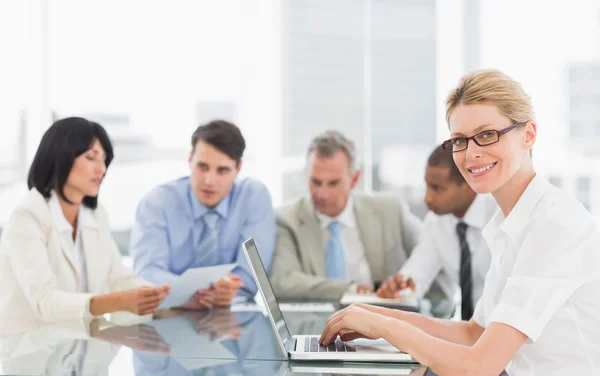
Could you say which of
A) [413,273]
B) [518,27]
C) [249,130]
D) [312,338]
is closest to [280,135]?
[249,130]

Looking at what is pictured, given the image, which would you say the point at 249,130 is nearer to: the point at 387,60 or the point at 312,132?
the point at 312,132

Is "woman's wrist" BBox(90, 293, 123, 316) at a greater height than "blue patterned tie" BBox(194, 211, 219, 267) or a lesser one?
lesser

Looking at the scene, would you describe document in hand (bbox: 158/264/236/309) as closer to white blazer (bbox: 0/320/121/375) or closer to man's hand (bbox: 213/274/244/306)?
A: man's hand (bbox: 213/274/244/306)

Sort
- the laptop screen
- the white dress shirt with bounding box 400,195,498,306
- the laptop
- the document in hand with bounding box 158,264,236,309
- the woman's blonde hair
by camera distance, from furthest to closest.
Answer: the white dress shirt with bounding box 400,195,498,306 < the document in hand with bounding box 158,264,236,309 < the laptop screen < the laptop < the woman's blonde hair

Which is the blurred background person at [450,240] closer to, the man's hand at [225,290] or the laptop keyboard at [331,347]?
the man's hand at [225,290]

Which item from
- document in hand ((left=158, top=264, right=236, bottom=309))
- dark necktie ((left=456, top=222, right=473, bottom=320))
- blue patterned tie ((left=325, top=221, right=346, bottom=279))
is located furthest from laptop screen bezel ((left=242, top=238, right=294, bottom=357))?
blue patterned tie ((left=325, top=221, right=346, bottom=279))

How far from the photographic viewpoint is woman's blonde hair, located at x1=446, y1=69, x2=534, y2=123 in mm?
1423

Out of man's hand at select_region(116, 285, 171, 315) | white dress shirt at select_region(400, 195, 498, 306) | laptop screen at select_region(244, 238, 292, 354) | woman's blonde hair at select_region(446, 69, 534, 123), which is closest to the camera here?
woman's blonde hair at select_region(446, 69, 534, 123)

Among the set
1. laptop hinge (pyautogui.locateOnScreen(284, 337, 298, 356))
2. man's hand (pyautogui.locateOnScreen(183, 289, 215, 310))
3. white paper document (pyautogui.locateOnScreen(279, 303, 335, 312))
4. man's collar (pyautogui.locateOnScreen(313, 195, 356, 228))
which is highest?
man's collar (pyautogui.locateOnScreen(313, 195, 356, 228))

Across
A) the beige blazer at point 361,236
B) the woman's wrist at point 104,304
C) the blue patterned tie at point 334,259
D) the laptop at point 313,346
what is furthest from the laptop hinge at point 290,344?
the blue patterned tie at point 334,259

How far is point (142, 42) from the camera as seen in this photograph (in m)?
5.15

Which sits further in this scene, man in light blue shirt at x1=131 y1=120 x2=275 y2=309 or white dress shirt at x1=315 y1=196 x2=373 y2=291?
white dress shirt at x1=315 y1=196 x2=373 y2=291

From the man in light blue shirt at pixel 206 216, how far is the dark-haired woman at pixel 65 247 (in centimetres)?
25

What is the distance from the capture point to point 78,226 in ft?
8.58
